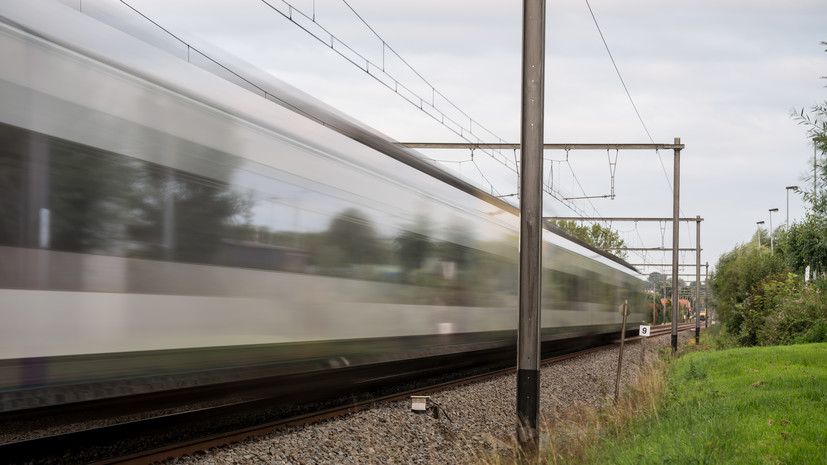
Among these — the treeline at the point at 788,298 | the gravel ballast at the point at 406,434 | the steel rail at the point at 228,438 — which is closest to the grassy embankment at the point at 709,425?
the gravel ballast at the point at 406,434

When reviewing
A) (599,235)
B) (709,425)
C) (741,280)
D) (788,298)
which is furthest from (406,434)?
(599,235)

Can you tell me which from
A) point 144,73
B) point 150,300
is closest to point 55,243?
point 150,300

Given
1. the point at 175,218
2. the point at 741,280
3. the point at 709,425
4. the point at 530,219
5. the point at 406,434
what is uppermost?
the point at 530,219

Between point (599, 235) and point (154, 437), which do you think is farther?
point (599, 235)

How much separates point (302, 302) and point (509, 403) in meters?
5.30

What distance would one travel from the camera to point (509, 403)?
12.3m

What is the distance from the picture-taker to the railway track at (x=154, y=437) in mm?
6094

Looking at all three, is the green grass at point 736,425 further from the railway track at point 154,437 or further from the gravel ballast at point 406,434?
the railway track at point 154,437

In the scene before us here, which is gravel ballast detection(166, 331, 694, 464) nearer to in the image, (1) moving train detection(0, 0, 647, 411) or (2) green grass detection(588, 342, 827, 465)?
(1) moving train detection(0, 0, 647, 411)

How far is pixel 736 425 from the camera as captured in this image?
854 cm

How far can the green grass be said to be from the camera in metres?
6.91

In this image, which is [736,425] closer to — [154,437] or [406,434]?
[406,434]

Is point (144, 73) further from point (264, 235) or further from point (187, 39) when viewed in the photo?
point (264, 235)

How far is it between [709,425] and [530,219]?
312 centimetres
